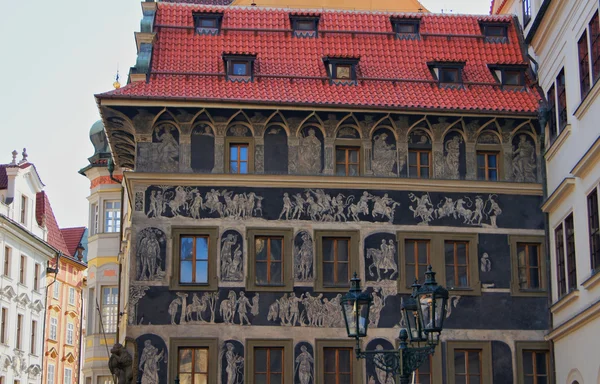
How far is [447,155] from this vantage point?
2802cm

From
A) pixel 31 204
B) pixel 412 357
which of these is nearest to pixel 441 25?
pixel 412 357

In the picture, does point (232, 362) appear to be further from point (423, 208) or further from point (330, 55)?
point (330, 55)

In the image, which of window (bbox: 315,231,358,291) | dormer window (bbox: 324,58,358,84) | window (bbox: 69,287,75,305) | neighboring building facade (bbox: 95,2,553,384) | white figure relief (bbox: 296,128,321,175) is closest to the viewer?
neighboring building facade (bbox: 95,2,553,384)

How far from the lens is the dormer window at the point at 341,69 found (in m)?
28.9

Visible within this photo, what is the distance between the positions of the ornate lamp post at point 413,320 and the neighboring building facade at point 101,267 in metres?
18.7

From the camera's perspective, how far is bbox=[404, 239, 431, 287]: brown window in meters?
27.3

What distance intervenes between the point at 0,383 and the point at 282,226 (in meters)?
17.7

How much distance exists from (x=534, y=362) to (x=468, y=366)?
1588 mm

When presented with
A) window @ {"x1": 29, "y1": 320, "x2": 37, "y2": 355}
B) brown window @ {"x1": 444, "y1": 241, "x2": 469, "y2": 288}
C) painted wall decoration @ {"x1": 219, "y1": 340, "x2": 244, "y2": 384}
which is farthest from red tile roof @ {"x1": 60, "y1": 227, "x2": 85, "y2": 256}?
brown window @ {"x1": 444, "y1": 241, "x2": 469, "y2": 288}

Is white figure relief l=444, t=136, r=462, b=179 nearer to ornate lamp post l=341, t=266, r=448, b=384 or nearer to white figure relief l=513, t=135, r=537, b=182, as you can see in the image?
white figure relief l=513, t=135, r=537, b=182

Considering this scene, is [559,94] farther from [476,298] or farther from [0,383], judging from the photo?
[0,383]

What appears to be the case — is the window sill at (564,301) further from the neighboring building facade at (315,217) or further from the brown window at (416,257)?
the brown window at (416,257)

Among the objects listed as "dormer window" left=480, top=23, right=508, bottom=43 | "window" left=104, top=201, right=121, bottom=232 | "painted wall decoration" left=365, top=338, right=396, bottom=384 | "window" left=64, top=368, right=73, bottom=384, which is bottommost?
"painted wall decoration" left=365, top=338, right=396, bottom=384

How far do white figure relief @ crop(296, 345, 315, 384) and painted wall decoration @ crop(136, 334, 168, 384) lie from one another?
120 inches
